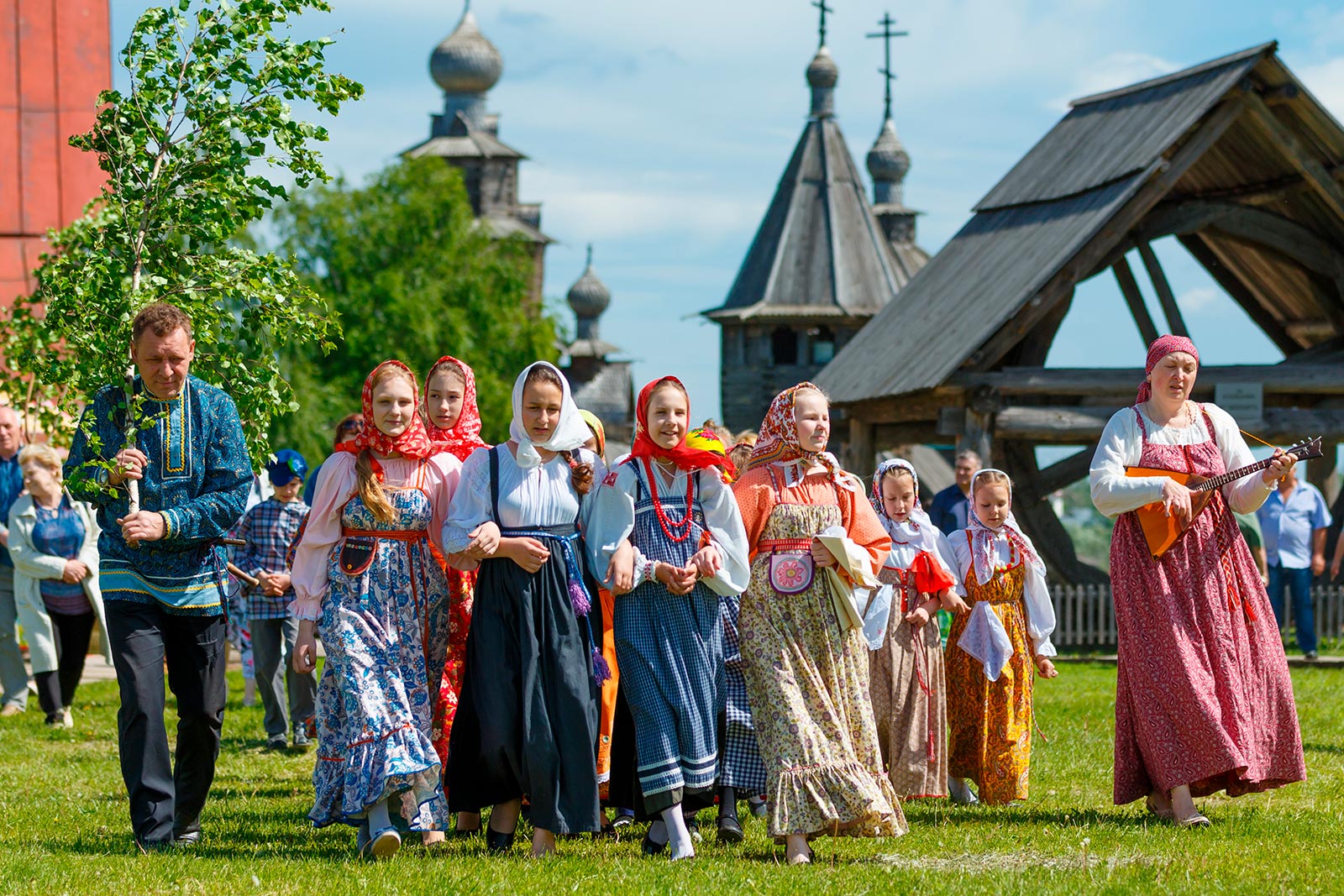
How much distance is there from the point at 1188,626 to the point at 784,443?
6.22 ft

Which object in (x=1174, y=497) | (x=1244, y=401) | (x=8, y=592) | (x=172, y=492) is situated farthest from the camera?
(x=1244, y=401)

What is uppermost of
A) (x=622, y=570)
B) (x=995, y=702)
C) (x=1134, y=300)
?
(x=1134, y=300)

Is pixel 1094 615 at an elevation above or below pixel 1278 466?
below

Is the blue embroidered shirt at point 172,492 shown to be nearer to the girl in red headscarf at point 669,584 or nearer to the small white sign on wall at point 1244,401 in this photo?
the girl in red headscarf at point 669,584

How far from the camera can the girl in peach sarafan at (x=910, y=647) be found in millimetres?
8156

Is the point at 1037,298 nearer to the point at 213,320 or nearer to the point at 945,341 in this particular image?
the point at 945,341

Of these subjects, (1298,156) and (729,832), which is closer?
(729,832)

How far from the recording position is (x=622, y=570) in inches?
257

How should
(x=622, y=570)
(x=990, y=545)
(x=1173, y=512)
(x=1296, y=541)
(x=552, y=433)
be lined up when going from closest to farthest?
(x=622, y=570) → (x=552, y=433) → (x=1173, y=512) → (x=990, y=545) → (x=1296, y=541)

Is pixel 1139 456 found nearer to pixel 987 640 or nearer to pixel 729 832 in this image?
pixel 987 640

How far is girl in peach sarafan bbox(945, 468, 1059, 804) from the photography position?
324 inches

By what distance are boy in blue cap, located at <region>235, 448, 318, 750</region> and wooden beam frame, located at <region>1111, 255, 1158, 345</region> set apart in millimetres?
11394

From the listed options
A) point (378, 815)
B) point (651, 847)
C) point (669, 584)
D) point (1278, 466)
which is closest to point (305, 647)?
point (378, 815)

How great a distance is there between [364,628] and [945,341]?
12.2 m
